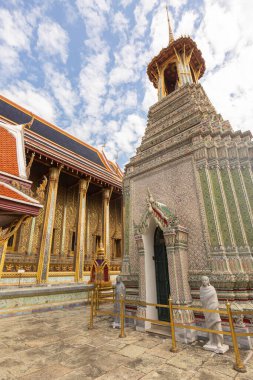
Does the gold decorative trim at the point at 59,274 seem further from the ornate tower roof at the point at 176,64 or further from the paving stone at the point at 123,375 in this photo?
the ornate tower roof at the point at 176,64

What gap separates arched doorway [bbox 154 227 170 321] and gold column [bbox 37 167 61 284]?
6.37 m

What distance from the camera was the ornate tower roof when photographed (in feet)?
36.4

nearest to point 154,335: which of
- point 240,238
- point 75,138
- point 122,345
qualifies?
point 122,345

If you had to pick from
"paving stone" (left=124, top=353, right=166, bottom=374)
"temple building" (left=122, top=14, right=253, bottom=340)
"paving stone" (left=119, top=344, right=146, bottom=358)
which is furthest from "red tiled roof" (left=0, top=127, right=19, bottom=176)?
"paving stone" (left=124, top=353, right=166, bottom=374)

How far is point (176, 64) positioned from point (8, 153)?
10.3m

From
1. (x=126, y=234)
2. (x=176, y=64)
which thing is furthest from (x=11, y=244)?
(x=176, y=64)

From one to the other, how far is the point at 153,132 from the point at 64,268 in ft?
27.0

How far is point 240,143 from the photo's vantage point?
5.53 m

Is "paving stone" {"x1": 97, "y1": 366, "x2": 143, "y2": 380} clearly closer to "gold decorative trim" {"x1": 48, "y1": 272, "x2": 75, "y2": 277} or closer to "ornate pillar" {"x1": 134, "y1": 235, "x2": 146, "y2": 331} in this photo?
"ornate pillar" {"x1": 134, "y1": 235, "x2": 146, "y2": 331}

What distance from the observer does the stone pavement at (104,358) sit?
9.23 feet

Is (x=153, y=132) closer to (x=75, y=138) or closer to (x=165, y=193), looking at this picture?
(x=165, y=193)

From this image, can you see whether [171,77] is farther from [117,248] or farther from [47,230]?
[117,248]

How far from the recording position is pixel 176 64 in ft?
38.2

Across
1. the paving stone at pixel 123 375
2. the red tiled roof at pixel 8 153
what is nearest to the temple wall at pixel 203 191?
the paving stone at pixel 123 375
